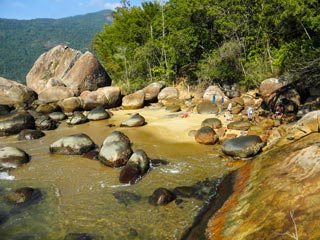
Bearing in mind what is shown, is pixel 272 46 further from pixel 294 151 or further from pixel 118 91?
pixel 294 151

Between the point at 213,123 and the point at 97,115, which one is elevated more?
the point at 97,115

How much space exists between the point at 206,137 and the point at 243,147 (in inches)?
109

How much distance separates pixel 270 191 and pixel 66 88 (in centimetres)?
2432

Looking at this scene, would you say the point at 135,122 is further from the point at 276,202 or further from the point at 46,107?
the point at 276,202

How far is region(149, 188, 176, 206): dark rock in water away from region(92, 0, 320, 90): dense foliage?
10.4m

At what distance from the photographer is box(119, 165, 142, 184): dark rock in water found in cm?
1262

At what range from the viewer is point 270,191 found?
336 inches

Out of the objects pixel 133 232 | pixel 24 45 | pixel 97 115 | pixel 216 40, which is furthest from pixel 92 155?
pixel 24 45

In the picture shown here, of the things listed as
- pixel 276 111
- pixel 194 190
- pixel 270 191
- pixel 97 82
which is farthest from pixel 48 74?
pixel 270 191

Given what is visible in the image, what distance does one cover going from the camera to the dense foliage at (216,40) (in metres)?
21.4

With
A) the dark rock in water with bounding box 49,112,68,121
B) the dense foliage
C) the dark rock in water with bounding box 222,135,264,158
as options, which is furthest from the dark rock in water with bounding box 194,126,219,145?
the dark rock in water with bounding box 49,112,68,121

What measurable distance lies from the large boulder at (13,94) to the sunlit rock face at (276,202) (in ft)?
80.1

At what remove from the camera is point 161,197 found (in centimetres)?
1081

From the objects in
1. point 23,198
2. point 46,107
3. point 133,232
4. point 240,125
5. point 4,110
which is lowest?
point 133,232
